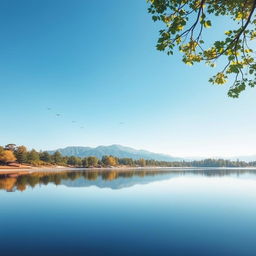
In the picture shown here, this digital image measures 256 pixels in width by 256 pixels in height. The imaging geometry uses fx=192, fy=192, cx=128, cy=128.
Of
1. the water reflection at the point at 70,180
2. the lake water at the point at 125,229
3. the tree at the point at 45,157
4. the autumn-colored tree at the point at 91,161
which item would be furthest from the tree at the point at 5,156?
the lake water at the point at 125,229

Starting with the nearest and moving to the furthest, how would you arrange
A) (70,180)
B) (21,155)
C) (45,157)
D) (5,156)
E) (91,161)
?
1. (70,180)
2. (5,156)
3. (21,155)
4. (45,157)
5. (91,161)

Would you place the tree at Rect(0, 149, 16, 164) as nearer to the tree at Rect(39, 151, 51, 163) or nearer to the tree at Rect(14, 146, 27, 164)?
the tree at Rect(14, 146, 27, 164)

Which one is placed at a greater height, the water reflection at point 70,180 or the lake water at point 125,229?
the lake water at point 125,229

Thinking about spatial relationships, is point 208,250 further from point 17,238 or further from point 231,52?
point 17,238

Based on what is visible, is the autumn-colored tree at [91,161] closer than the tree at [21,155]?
No

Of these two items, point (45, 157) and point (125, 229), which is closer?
point (125, 229)

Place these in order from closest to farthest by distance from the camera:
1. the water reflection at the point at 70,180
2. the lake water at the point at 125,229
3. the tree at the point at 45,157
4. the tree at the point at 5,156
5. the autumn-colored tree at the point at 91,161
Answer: the lake water at the point at 125,229 → the water reflection at the point at 70,180 → the tree at the point at 5,156 → the tree at the point at 45,157 → the autumn-colored tree at the point at 91,161

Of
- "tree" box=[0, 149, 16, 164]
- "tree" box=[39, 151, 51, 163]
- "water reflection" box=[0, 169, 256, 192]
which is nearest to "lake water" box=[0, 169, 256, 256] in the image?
"water reflection" box=[0, 169, 256, 192]

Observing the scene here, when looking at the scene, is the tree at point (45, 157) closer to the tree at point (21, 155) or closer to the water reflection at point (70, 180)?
the tree at point (21, 155)

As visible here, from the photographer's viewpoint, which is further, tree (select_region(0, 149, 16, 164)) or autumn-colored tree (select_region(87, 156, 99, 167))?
autumn-colored tree (select_region(87, 156, 99, 167))

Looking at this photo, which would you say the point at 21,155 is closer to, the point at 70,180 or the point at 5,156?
the point at 5,156

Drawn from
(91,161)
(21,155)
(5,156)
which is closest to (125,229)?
(5,156)

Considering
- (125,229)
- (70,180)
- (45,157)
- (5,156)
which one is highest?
(5,156)

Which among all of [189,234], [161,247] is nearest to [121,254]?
[161,247]
